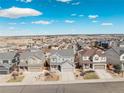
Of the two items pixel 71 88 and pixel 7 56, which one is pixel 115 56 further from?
pixel 7 56

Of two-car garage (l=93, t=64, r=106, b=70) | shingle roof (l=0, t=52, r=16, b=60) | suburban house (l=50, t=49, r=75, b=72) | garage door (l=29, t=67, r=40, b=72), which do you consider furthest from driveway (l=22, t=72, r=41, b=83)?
two-car garage (l=93, t=64, r=106, b=70)

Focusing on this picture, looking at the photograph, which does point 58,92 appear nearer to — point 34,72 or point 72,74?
point 72,74

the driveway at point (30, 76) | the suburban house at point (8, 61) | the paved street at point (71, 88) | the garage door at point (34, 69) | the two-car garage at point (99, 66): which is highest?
the suburban house at point (8, 61)

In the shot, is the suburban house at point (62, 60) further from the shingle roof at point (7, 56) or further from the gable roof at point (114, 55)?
the shingle roof at point (7, 56)

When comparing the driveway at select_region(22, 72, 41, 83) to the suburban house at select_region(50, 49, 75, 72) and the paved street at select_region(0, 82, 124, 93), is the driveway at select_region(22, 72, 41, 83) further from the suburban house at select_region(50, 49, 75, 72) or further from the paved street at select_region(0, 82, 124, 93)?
the suburban house at select_region(50, 49, 75, 72)

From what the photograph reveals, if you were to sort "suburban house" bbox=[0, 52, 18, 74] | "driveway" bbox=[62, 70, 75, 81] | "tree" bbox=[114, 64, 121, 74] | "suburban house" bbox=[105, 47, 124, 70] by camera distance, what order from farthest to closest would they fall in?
"suburban house" bbox=[105, 47, 124, 70] → "suburban house" bbox=[0, 52, 18, 74] → "tree" bbox=[114, 64, 121, 74] → "driveway" bbox=[62, 70, 75, 81]

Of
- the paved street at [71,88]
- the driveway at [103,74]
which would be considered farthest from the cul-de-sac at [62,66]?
the paved street at [71,88]
